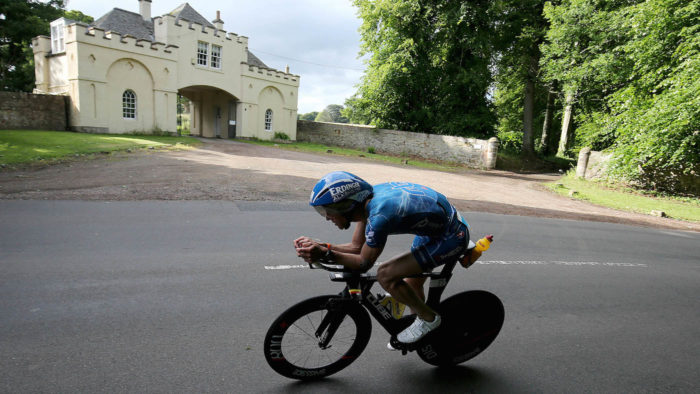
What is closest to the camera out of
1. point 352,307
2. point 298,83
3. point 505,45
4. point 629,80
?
point 352,307

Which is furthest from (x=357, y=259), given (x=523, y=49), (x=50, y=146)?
(x=523, y=49)

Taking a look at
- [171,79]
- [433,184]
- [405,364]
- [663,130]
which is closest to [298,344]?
[405,364]

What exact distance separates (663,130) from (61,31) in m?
33.1

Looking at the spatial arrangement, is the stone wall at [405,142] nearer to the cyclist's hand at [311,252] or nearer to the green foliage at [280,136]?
the green foliage at [280,136]

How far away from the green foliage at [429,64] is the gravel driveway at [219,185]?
12.7m

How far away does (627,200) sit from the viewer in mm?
15930

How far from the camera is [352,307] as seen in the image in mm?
3102

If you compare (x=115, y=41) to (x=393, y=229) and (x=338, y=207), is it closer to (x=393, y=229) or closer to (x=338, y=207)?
(x=338, y=207)

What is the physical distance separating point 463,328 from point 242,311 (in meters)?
2.29

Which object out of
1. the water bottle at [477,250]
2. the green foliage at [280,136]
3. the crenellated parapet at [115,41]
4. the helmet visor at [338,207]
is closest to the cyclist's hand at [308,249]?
the helmet visor at [338,207]

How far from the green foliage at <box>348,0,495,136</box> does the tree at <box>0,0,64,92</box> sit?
27.6 meters

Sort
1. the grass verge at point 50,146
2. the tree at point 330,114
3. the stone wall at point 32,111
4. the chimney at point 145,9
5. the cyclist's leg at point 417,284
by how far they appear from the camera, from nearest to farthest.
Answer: the cyclist's leg at point 417,284, the grass verge at point 50,146, the stone wall at point 32,111, the chimney at point 145,9, the tree at point 330,114

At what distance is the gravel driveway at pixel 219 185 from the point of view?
10.1 m

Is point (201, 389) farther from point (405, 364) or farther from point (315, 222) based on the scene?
point (315, 222)
